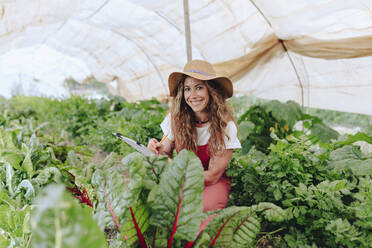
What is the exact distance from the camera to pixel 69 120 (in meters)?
4.68

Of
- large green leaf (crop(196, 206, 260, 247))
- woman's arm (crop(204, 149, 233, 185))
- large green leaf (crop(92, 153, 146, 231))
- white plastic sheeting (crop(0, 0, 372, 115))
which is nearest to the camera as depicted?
large green leaf (crop(92, 153, 146, 231))

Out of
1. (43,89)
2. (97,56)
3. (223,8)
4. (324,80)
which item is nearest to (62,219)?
(223,8)

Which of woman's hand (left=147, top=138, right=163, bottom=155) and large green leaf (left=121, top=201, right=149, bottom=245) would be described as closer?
large green leaf (left=121, top=201, right=149, bottom=245)

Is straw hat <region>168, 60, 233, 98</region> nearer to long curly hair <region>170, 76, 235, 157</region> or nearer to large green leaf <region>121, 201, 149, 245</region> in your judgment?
long curly hair <region>170, 76, 235, 157</region>

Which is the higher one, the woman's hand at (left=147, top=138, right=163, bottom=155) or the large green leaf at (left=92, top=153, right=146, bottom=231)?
the large green leaf at (left=92, top=153, right=146, bottom=231)

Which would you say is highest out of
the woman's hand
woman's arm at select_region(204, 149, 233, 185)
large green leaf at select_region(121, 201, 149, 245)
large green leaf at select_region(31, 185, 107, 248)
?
large green leaf at select_region(31, 185, 107, 248)

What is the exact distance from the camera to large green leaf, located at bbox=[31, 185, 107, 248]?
46 cm

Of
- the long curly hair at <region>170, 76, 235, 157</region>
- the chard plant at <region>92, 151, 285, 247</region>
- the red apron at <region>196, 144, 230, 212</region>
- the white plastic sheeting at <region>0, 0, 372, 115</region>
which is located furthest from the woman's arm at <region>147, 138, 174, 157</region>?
the white plastic sheeting at <region>0, 0, 372, 115</region>

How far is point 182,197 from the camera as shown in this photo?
867 millimetres

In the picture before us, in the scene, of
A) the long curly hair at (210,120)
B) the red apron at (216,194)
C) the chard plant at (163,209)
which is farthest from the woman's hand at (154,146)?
the chard plant at (163,209)

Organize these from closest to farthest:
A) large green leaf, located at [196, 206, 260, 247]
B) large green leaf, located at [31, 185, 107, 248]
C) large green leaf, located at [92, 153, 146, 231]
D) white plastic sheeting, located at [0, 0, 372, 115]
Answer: large green leaf, located at [31, 185, 107, 248], large green leaf, located at [92, 153, 146, 231], large green leaf, located at [196, 206, 260, 247], white plastic sheeting, located at [0, 0, 372, 115]

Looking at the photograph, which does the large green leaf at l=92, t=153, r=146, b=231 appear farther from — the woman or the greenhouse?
the woman

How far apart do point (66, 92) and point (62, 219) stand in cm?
1507

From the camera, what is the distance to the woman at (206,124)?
1743 millimetres
